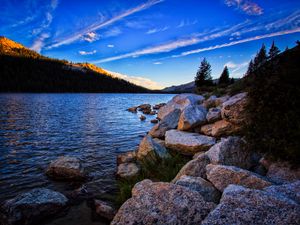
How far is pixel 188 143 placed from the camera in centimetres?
906

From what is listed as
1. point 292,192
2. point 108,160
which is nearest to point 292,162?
point 292,192

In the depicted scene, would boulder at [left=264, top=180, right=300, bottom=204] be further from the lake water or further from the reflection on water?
the reflection on water

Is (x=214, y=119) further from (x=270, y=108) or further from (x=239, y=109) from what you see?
(x=270, y=108)

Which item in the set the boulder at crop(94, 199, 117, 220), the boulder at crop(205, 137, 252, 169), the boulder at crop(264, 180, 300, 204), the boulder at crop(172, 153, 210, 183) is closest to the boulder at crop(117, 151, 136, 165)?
the boulder at crop(94, 199, 117, 220)

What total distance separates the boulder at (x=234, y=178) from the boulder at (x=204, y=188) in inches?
5.8

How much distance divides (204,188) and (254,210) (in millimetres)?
1713

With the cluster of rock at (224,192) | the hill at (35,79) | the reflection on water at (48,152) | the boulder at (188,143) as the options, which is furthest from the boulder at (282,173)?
the hill at (35,79)

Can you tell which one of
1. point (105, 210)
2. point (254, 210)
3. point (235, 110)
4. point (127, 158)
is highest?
point (235, 110)

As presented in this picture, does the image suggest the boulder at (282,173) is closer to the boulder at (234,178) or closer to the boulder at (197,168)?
the boulder at (234,178)

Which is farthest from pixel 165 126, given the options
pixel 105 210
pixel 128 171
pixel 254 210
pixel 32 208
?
pixel 254 210

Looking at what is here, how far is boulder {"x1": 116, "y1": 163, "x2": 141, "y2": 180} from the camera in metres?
8.57

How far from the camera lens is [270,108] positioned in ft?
20.7

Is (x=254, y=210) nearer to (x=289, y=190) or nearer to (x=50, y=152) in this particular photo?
(x=289, y=190)

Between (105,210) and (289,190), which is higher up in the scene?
(289,190)
